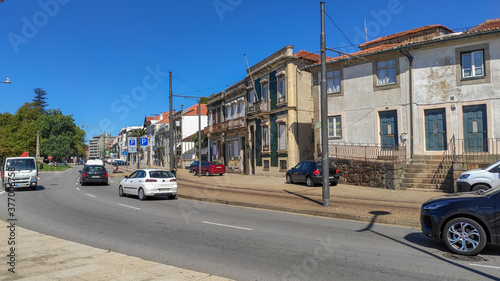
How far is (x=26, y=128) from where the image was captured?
8019 cm

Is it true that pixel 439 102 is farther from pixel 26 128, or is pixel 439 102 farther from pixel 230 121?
pixel 26 128

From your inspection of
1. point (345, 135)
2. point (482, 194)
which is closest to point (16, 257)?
point (482, 194)

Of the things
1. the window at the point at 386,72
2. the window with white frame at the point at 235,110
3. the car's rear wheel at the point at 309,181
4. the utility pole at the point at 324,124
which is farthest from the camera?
the window with white frame at the point at 235,110

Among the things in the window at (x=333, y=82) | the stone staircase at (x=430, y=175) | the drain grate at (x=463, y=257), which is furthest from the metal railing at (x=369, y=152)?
the drain grate at (x=463, y=257)

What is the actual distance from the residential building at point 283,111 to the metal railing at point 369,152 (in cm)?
512

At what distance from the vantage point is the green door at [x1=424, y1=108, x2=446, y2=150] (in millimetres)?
20516

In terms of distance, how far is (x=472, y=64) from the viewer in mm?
19625

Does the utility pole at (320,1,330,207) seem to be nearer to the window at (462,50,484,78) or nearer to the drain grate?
the drain grate

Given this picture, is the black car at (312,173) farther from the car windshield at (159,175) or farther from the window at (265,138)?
the window at (265,138)

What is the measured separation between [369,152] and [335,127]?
3408 millimetres

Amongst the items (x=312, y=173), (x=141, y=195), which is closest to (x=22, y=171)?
Answer: (x=141, y=195)

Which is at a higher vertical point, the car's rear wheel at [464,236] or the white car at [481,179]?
the white car at [481,179]

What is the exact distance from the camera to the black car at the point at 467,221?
6617 mm

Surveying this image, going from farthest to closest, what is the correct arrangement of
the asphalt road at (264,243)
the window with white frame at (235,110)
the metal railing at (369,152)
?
1. the window with white frame at (235,110)
2. the metal railing at (369,152)
3. the asphalt road at (264,243)
